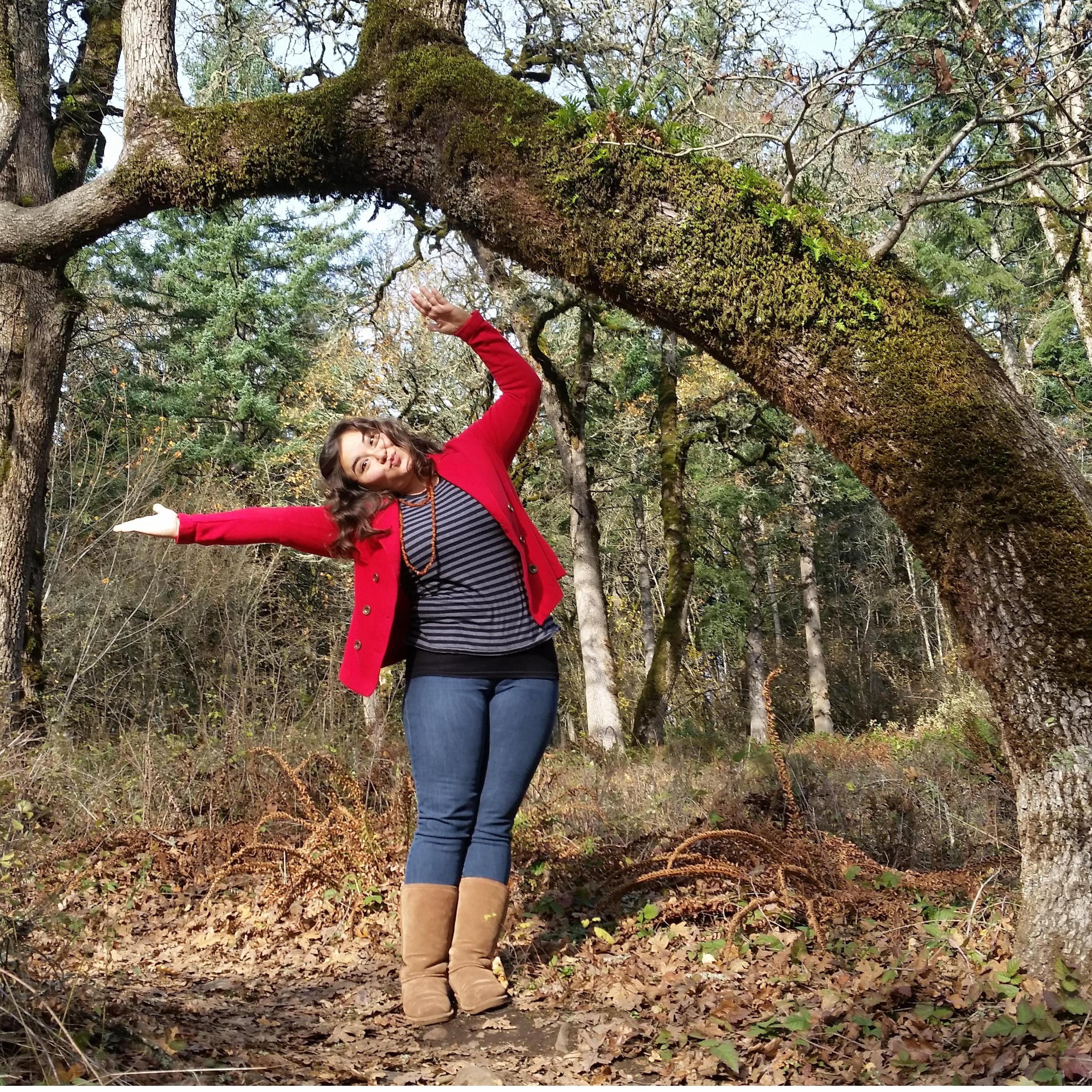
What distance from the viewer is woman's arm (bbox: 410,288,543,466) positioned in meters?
3.83

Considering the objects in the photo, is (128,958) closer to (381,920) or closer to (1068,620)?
(381,920)

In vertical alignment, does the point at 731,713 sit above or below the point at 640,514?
below

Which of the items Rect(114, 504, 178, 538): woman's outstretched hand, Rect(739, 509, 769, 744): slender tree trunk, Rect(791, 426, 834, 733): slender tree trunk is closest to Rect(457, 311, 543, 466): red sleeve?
Rect(114, 504, 178, 538): woman's outstretched hand

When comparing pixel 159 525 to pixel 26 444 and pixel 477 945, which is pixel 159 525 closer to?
pixel 477 945

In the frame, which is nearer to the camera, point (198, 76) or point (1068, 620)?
point (1068, 620)

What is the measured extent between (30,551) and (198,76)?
19.8 ft

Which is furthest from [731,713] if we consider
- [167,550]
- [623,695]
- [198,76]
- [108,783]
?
[108,783]

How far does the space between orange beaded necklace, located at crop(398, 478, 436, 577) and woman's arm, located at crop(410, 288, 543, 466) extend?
0.30 metres

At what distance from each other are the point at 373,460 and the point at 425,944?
1797 millimetres

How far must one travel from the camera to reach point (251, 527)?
12.0ft

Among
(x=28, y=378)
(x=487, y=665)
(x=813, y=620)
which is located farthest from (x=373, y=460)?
(x=813, y=620)

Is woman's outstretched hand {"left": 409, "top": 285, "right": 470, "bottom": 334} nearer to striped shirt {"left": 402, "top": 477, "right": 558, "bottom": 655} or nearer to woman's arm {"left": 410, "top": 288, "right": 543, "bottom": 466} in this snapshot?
woman's arm {"left": 410, "top": 288, "right": 543, "bottom": 466}

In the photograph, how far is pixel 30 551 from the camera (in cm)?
809

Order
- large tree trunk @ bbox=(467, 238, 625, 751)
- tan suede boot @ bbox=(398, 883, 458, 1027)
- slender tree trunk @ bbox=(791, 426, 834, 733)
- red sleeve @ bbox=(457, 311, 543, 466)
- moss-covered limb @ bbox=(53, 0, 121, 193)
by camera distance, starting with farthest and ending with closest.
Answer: slender tree trunk @ bbox=(791, 426, 834, 733)
large tree trunk @ bbox=(467, 238, 625, 751)
moss-covered limb @ bbox=(53, 0, 121, 193)
red sleeve @ bbox=(457, 311, 543, 466)
tan suede boot @ bbox=(398, 883, 458, 1027)
